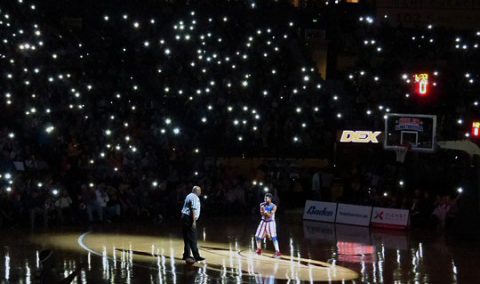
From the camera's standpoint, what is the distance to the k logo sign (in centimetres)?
3938

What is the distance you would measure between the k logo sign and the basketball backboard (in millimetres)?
5434

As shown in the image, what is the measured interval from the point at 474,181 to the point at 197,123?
48.0 feet

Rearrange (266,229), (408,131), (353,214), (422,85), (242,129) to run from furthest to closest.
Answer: (242,129), (422,85), (408,131), (353,214), (266,229)

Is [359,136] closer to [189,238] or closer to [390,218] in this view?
[390,218]

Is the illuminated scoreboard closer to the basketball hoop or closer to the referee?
the basketball hoop

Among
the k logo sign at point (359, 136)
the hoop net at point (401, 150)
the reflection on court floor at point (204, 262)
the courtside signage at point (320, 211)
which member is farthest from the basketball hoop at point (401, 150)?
the reflection on court floor at point (204, 262)

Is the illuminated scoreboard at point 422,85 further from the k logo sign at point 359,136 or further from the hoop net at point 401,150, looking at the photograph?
the k logo sign at point 359,136

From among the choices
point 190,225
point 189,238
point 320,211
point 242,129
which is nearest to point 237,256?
point 189,238

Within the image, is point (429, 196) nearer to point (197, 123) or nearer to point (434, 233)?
point (434, 233)

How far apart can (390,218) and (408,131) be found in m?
3.67

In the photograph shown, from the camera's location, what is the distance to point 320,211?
34.2 meters

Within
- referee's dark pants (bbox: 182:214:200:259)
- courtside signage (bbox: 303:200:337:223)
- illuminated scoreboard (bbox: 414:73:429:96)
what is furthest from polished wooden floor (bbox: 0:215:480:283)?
illuminated scoreboard (bbox: 414:73:429:96)

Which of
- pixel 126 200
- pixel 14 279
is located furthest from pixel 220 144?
pixel 14 279

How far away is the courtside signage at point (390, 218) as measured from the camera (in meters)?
31.7
